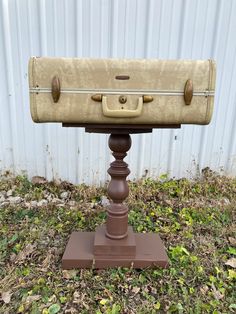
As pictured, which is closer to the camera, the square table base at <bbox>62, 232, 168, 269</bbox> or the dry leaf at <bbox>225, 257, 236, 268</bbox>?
the square table base at <bbox>62, 232, 168, 269</bbox>

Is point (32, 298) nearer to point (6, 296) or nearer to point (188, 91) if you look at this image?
point (6, 296)

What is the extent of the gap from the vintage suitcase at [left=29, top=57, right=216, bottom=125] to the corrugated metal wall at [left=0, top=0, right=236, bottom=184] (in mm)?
1171

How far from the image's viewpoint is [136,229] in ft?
7.02

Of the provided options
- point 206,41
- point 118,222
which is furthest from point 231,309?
point 206,41

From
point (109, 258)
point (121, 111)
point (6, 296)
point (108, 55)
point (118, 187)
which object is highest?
point (108, 55)

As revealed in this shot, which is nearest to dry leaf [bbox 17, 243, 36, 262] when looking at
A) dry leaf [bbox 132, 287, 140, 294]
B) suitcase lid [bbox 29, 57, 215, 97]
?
dry leaf [bbox 132, 287, 140, 294]

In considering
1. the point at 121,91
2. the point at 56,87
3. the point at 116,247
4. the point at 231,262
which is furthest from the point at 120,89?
the point at 231,262

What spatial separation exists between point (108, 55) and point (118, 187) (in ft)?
4.33

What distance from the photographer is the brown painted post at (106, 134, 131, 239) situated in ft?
5.27

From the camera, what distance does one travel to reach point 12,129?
267cm

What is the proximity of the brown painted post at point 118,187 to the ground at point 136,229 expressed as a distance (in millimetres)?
244

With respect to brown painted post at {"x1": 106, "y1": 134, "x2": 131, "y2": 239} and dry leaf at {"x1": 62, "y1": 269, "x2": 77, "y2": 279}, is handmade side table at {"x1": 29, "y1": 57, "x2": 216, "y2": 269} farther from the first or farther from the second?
dry leaf at {"x1": 62, "y1": 269, "x2": 77, "y2": 279}

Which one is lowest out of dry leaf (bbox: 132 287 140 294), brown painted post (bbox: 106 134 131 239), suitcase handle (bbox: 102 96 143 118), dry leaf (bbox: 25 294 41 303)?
dry leaf (bbox: 25 294 41 303)

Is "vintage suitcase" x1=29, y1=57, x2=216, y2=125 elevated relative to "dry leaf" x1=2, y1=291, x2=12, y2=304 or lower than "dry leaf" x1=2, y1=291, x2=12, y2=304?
elevated
